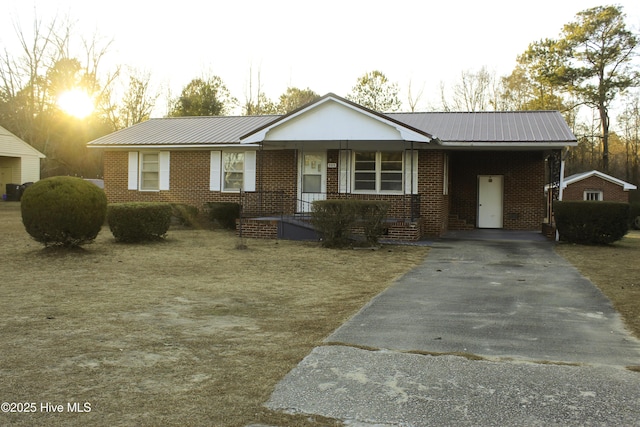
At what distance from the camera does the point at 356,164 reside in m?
19.4

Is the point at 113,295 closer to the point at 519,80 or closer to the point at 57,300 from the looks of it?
the point at 57,300

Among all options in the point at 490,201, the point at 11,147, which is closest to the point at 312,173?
the point at 490,201

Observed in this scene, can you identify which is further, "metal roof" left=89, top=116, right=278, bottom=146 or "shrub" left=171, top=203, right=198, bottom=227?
"metal roof" left=89, top=116, right=278, bottom=146

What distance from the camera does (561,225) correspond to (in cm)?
1659

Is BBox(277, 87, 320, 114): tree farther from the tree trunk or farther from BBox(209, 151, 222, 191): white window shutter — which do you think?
BBox(209, 151, 222, 191): white window shutter

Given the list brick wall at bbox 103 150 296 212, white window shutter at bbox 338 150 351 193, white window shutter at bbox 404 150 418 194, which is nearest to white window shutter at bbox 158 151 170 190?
brick wall at bbox 103 150 296 212

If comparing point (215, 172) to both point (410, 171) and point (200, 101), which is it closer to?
point (410, 171)

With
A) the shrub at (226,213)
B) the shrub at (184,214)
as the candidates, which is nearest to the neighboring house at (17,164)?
the shrub at (184,214)

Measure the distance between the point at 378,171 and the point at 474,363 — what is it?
1425 centimetres

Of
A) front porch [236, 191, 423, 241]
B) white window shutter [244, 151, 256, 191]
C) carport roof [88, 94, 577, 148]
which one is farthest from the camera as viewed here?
white window shutter [244, 151, 256, 191]

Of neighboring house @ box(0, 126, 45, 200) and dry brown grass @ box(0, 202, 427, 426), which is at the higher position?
neighboring house @ box(0, 126, 45, 200)

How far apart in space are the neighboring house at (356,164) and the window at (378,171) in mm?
32

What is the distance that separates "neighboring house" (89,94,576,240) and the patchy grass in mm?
3946

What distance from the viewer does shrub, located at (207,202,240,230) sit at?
19891mm
